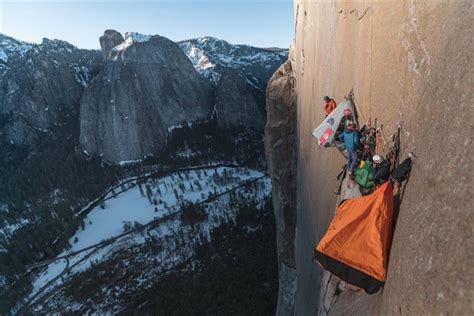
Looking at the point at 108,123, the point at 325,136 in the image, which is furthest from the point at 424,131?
the point at 108,123

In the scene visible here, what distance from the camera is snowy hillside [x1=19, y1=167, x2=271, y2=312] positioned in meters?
62.5

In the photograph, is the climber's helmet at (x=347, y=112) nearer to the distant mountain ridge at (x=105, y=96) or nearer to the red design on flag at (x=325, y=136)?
the red design on flag at (x=325, y=136)

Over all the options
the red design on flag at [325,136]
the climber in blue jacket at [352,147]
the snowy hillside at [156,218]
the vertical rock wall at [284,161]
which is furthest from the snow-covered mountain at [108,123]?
the climber in blue jacket at [352,147]

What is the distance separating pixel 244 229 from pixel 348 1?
185 ft

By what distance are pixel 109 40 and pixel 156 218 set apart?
76418 millimetres

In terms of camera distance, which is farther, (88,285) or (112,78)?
(112,78)

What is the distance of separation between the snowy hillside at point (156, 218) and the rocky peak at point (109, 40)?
191ft

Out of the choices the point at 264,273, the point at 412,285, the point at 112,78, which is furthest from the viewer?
the point at 112,78

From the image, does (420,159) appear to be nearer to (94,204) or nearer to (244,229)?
(244,229)

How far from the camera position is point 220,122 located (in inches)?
4648

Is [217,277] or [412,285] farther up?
[412,285]

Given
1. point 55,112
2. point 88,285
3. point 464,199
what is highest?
point 464,199

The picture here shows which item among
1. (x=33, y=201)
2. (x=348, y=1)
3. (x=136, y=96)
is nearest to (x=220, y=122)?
(x=136, y=96)

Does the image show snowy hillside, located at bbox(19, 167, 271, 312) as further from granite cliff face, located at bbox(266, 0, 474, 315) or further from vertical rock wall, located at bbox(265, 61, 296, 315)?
granite cliff face, located at bbox(266, 0, 474, 315)
